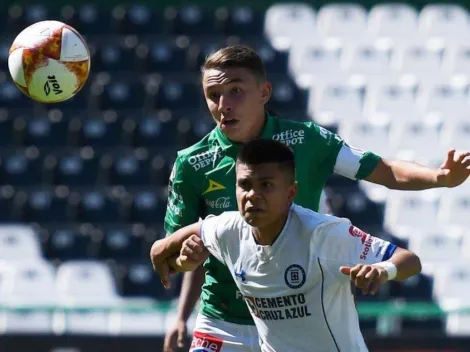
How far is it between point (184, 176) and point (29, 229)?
7361 millimetres

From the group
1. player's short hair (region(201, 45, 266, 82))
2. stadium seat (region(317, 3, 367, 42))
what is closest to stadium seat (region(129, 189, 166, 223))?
stadium seat (region(317, 3, 367, 42))

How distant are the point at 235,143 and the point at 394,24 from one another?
9458 millimetres

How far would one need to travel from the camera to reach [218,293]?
5.48 meters

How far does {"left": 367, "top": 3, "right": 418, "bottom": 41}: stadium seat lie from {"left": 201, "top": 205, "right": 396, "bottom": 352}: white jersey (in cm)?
988

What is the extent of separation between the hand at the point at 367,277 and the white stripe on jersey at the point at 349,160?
1.12 m

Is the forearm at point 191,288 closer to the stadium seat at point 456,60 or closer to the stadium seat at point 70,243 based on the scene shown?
the stadium seat at point 70,243

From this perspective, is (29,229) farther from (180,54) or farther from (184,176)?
(184,176)

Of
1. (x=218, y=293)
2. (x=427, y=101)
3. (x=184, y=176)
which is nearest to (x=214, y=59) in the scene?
(x=184, y=176)

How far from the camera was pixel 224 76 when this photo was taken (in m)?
5.25

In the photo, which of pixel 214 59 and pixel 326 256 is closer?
pixel 326 256

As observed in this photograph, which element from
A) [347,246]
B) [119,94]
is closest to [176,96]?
[119,94]

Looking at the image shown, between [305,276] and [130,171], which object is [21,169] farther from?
[305,276]

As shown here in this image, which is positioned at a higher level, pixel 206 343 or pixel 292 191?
pixel 292 191

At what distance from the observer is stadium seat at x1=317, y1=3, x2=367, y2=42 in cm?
1441
